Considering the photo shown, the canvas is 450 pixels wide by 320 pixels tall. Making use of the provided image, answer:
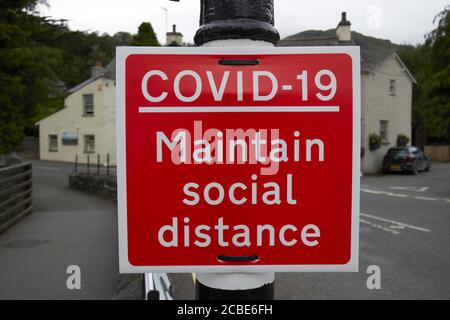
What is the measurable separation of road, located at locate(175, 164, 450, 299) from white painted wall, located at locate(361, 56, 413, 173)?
10978mm

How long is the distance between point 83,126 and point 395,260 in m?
24.7

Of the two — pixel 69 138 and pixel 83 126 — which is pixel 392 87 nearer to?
pixel 83 126

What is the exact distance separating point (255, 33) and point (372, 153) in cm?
2258

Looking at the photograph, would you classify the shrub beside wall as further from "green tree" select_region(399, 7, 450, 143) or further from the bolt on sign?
"green tree" select_region(399, 7, 450, 143)

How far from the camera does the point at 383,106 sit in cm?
2362

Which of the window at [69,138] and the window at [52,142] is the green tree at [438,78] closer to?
the window at [69,138]

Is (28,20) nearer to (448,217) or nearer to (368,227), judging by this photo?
(368,227)

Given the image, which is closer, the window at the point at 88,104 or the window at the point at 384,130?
the window at the point at 384,130

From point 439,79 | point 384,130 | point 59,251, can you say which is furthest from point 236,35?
point 384,130

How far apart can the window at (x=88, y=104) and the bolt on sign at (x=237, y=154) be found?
2751cm

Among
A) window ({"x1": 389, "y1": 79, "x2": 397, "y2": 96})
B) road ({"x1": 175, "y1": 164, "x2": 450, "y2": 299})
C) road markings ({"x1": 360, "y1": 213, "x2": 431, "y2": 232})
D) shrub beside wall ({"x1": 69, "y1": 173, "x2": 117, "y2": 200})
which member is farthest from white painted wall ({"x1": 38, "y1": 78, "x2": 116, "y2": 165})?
road markings ({"x1": 360, "y1": 213, "x2": 431, "y2": 232})

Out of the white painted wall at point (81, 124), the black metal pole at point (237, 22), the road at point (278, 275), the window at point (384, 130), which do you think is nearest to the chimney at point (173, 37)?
the black metal pole at point (237, 22)

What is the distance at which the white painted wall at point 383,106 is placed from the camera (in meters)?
22.2

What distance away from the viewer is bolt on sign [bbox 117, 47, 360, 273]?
110cm
